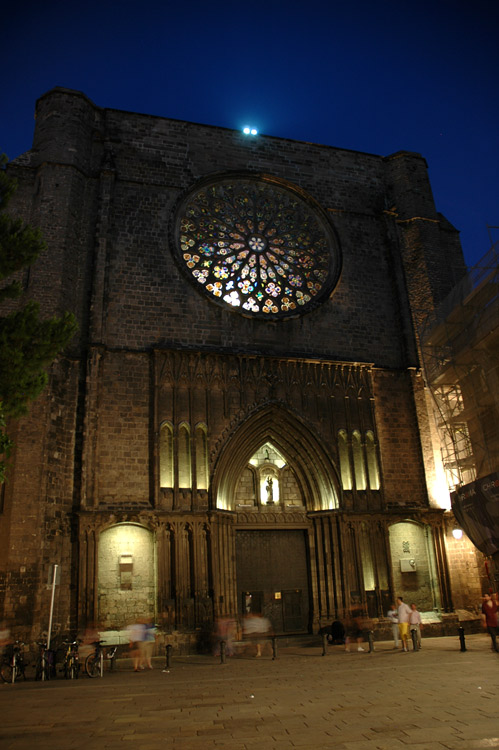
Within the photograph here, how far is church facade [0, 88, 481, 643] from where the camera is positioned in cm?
1352

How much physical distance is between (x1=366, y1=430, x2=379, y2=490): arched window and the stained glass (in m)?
4.10

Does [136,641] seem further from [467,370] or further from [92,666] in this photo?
[467,370]

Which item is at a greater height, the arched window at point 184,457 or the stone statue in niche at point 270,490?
the arched window at point 184,457

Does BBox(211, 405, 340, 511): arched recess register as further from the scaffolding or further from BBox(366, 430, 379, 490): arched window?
the scaffolding

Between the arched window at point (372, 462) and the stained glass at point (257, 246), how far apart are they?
4.10m

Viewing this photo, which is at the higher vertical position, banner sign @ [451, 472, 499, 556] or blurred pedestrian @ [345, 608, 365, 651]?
banner sign @ [451, 472, 499, 556]

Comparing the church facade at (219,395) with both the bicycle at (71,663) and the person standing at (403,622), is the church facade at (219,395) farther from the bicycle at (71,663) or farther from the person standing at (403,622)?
the person standing at (403,622)

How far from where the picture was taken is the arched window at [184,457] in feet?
47.7

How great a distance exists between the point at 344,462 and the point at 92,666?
790 centimetres

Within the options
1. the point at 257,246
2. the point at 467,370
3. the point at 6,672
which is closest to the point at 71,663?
the point at 6,672

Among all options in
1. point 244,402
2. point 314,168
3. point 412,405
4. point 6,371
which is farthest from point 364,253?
point 6,371

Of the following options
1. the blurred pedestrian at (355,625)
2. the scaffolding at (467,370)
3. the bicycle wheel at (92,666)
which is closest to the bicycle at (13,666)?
the bicycle wheel at (92,666)

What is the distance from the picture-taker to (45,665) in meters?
10.9

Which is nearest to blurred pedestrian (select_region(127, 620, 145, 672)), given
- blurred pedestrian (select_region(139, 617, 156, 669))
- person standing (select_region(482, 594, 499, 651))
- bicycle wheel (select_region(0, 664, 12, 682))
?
blurred pedestrian (select_region(139, 617, 156, 669))
